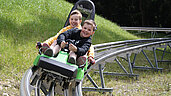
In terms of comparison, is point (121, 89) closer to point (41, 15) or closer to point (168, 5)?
point (41, 15)

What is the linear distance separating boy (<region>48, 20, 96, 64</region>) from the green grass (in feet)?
5.18

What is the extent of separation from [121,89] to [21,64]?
291cm

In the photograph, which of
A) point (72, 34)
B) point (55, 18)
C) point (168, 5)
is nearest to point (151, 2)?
point (168, 5)

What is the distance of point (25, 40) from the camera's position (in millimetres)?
6820

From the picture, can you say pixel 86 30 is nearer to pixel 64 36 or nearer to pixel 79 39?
pixel 79 39

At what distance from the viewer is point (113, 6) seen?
28781mm

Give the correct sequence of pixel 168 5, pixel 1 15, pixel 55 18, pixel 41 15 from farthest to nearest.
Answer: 1. pixel 168 5
2. pixel 55 18
3. pixel 41 15
4. pixel 1 15

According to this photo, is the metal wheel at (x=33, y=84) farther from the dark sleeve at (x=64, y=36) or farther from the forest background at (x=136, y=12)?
the forest background at (x=136, y=12)

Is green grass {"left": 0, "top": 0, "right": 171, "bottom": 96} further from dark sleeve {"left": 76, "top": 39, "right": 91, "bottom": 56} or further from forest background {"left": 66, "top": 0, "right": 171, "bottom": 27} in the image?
forest background {"left": 66, "top": 0, "right": 171, "bottom": 27}

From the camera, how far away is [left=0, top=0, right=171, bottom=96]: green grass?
16.3 feet

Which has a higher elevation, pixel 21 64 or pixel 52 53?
pixel 52 53

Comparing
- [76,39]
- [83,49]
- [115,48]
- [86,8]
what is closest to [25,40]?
[86,8]

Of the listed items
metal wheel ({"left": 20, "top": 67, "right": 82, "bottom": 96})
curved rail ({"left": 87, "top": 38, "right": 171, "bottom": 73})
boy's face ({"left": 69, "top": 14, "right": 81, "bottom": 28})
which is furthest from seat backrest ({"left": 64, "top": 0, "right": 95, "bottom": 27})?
metal wheel ({"left": 20, "top": 67, "right": 82, "bottom": 96})


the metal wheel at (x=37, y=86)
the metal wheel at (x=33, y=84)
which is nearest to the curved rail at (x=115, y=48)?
the metal wheel at (x=37, y=86)
